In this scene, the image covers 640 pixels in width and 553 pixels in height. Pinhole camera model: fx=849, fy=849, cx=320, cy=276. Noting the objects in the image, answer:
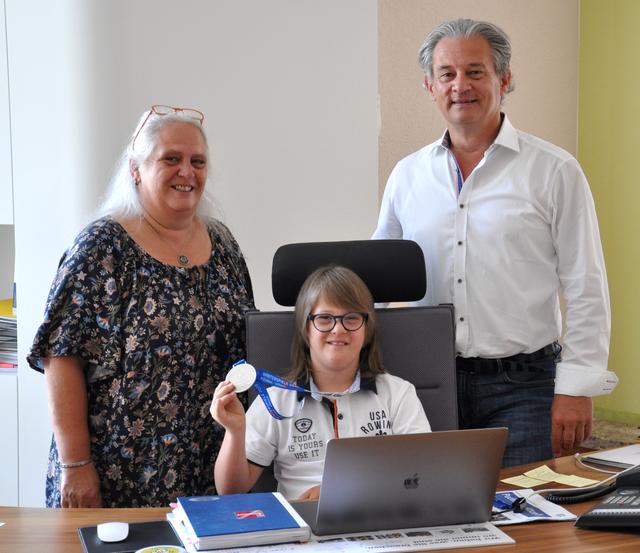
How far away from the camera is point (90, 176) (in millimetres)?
2832

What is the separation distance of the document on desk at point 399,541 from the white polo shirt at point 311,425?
0.47m

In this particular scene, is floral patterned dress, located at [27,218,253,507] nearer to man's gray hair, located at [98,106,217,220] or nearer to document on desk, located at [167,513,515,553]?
Answer: man's gray hair, located at [98,106,217,220]

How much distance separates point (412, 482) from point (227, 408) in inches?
16.9

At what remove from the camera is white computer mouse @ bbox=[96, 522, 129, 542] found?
143cm

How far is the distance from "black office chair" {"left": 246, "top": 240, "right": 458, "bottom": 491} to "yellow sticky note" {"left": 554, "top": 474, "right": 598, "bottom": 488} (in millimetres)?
376

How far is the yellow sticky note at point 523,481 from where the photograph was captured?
1812 mm

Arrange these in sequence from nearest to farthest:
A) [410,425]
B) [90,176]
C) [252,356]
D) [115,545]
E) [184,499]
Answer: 1. [115,545]
2. [184,499]
3. [410,425]
4. [252,356]
5. [90,176]

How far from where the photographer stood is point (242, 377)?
167 cm

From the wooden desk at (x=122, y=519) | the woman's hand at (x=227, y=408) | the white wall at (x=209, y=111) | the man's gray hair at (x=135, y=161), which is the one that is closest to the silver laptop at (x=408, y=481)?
the wooden desk at (x=122, y=519)

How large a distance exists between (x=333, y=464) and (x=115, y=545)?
0.39 metres

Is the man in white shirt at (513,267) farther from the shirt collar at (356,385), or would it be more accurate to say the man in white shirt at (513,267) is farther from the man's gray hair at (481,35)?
the shirt collar at (356,385)

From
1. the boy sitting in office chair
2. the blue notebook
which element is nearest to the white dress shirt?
the boy sitting in office chair

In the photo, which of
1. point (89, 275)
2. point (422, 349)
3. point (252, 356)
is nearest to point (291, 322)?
point (252, 356)

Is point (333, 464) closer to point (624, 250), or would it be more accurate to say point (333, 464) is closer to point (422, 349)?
point (422, 349)
